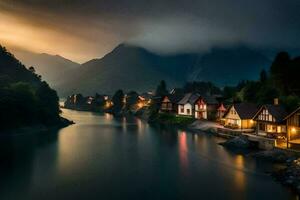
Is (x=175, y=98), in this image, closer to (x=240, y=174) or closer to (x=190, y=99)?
(x=190, y=99)

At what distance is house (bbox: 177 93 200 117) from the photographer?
4390 inches

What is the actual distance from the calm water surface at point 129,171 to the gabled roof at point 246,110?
465 inches

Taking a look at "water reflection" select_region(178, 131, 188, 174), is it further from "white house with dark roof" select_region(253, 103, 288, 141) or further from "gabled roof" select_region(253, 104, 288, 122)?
"gabled roof" select_region(253, 104, 288, 122)

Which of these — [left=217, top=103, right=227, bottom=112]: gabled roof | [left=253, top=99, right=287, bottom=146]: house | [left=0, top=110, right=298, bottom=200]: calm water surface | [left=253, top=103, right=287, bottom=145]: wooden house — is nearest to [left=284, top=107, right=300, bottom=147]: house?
[left=253, top=99, right=287, bottom=146]: house

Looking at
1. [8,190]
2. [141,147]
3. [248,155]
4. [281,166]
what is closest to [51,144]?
[141,147]

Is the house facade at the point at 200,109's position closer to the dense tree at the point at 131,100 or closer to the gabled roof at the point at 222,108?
the gabled roof at the point at 222,108

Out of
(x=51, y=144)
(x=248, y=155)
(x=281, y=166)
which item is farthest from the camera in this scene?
(x=51, y=144)

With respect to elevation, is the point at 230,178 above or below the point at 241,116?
below

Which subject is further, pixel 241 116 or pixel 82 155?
pixel 241 116

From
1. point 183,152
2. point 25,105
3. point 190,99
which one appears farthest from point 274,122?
point 25,105

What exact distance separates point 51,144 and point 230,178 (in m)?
45.1

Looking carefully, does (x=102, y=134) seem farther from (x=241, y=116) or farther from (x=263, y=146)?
(x=263, y=146)

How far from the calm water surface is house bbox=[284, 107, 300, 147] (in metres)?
8.56

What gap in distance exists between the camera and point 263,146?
198 ft
